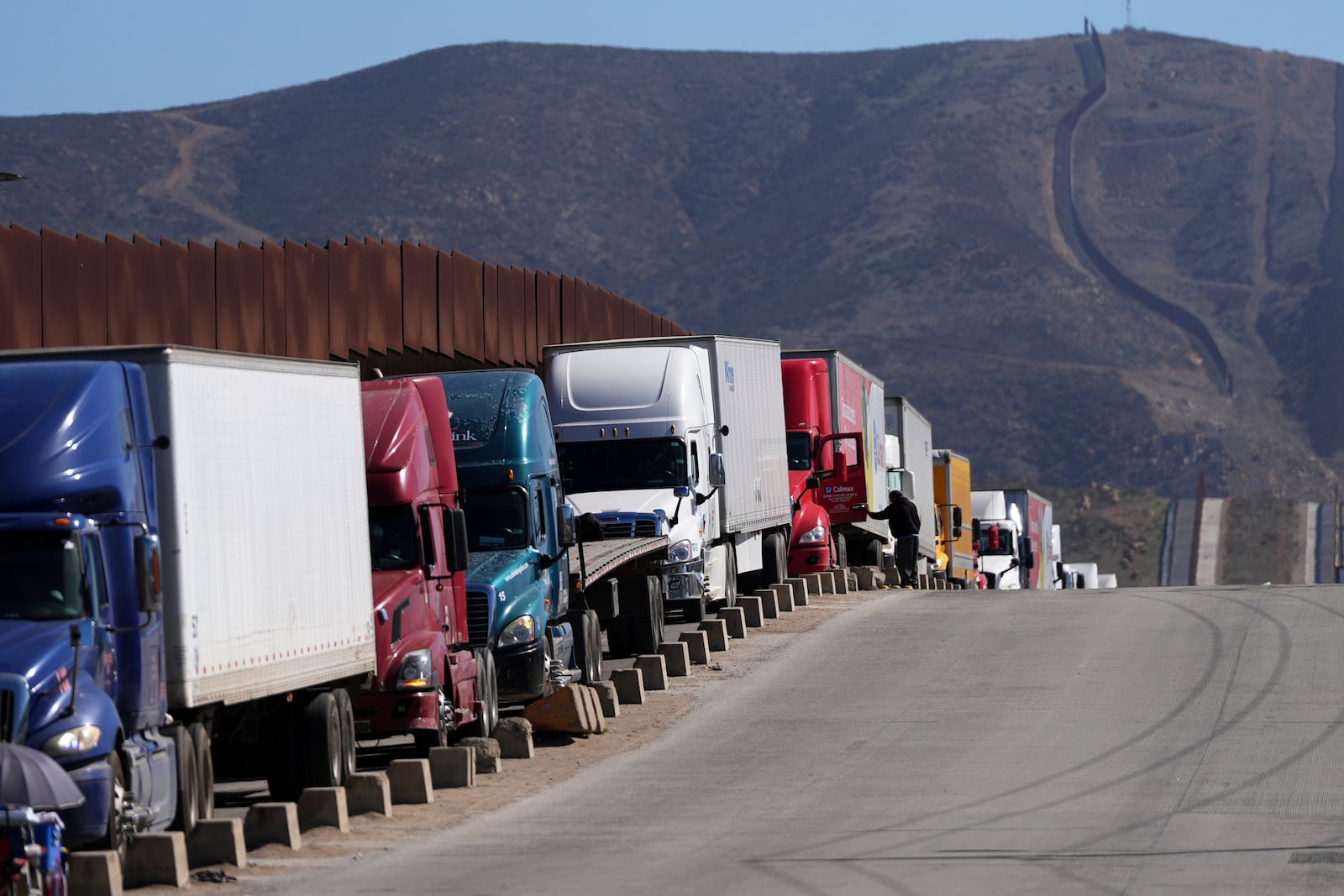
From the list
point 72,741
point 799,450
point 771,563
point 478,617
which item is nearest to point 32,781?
point 72,741

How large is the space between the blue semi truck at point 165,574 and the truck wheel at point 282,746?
0.01 meters

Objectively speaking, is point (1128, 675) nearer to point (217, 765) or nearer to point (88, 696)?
point (217, 765)

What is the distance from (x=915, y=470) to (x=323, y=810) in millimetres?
32799

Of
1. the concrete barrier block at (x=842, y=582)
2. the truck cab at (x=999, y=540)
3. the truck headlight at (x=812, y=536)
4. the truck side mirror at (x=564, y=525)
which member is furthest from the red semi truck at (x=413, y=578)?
the truck cab at (x=999, y=540)

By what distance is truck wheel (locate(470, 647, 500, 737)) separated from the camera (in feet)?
58.1

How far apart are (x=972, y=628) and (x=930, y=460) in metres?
22.4

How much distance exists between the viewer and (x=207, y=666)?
40.9ft

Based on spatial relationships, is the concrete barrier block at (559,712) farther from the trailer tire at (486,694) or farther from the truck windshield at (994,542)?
the truck windshield at (994,542)

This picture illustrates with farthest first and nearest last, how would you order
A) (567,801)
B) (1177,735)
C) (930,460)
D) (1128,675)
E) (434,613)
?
(930,460)
(1128,675)
(1177,735)
(434,613)
(567,801)

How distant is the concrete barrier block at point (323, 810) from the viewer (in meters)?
13.6

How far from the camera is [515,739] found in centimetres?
1767

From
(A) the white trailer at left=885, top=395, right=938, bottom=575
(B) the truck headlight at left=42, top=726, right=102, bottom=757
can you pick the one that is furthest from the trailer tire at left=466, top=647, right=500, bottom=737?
(A) the white trailer at left=885, top=395, right=938, bottom=575

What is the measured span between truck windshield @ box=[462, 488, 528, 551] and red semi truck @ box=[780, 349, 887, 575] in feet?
49.6

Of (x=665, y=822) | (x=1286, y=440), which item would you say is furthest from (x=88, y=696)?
(x=1286, y=440)
